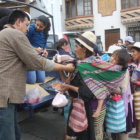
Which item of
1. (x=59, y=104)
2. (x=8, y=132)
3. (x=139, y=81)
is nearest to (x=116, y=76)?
(x=59, y=104)

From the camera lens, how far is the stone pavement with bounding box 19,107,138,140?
337 centimetres

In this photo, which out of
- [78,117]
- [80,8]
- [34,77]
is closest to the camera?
[78,117]

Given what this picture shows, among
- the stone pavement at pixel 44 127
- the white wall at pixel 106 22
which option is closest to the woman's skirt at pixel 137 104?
the stone pavement at pixel 44 127

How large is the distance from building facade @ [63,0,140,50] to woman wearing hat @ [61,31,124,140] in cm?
1538

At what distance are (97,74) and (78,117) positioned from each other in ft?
1.77

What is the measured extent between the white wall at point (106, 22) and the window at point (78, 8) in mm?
798

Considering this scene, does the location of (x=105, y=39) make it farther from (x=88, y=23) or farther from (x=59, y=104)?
(x=59, y=104)

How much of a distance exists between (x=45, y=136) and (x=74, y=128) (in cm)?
146

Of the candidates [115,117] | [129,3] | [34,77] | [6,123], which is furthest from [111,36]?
[6,123]

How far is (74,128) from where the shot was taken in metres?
2.11

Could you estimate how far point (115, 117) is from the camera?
2.38 metres

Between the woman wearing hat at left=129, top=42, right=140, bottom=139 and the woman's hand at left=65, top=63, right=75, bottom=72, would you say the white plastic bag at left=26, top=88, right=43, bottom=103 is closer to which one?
the woman's hand at left=65, top=63, right=75, bottom=72

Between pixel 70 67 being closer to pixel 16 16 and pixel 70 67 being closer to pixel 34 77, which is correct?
pixel 16 16

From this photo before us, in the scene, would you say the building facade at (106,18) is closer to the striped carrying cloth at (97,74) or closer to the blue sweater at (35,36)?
the blue sweater at (35,36)
